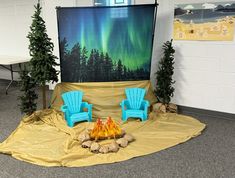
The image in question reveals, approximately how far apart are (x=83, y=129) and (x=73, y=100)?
50 cm

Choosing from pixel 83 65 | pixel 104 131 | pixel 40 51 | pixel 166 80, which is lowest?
pixel 104 131

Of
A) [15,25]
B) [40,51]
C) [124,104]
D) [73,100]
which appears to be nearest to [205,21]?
[124,104]

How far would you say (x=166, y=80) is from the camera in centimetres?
386

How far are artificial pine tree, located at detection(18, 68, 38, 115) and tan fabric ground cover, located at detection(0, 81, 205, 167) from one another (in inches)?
6.5

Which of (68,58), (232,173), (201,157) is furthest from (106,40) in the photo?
(232,173)

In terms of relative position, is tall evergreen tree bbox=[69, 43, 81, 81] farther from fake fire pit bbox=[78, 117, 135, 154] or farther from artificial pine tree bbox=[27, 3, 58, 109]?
fake fire pit bbox=[78, 117, 135, 154]

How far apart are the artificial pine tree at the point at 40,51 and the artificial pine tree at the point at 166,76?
162cm

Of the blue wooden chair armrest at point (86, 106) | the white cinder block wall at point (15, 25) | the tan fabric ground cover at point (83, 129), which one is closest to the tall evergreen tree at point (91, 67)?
the tan fabric ground cover at point (83, 129)

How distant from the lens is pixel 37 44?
346 cm

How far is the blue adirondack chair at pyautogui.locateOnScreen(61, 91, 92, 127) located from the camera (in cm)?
339

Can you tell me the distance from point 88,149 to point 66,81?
1.34 metres

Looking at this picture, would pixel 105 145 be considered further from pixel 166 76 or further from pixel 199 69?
pixel 199 69

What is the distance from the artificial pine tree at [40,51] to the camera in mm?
3432

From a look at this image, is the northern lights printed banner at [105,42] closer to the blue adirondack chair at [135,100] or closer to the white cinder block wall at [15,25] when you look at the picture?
the blue adirondack chair at [135,100]
